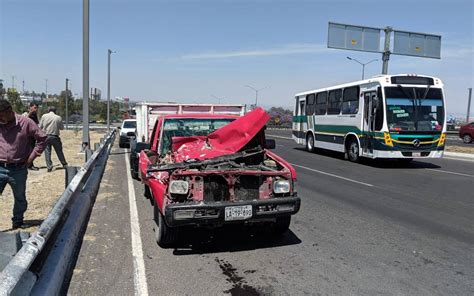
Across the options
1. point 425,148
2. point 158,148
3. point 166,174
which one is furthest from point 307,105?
point 166,174

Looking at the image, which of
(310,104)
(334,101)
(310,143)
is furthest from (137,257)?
(310,104)

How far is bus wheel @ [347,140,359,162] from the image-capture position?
17.8m

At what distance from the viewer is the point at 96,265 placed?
5.24 metres

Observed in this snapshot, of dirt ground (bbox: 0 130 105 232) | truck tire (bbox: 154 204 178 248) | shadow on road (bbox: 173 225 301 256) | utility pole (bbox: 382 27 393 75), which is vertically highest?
utility pole (bbox: 382 27 393 75)

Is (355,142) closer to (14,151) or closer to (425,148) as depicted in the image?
(425,148)

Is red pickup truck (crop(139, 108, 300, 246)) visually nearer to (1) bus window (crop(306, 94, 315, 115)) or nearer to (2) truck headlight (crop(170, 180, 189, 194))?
(2) truck headlight (crop(170, 180, 189, 194))

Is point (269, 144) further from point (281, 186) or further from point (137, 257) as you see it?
point (137, 257)

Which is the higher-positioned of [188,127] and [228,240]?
[188,127]

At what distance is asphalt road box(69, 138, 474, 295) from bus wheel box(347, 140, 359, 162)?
26.3 feet

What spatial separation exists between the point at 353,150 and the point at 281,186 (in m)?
12.9

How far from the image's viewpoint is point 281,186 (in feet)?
19.4

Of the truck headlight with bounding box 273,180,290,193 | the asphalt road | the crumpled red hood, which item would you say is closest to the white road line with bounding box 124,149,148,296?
the asphalt road

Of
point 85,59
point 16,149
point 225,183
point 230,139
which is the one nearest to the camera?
point 225,183

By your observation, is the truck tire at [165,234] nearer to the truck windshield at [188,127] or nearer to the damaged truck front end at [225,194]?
the damaged truck front end at [225,194]
